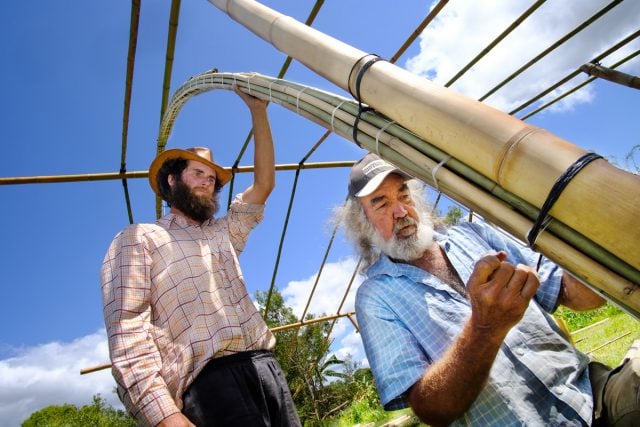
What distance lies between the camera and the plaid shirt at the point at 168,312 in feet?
5.27

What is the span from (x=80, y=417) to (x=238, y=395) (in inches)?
1119

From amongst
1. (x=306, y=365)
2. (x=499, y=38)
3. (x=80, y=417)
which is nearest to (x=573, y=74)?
(x=499, y=38)

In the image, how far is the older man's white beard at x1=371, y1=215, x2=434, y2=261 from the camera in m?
1.90

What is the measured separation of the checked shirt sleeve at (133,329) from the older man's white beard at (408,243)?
1222 millimetres

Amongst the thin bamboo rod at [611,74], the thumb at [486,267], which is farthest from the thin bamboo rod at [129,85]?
A: the thin bamboo rod at [611,74]

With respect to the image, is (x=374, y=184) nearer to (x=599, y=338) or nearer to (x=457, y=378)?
(x=457, y=378)

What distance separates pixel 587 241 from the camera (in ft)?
2.07

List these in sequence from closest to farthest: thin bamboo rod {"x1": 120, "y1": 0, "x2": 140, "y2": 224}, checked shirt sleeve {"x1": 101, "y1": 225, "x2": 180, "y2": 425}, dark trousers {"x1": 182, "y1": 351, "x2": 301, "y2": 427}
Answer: checked shirt sleeve {"x1": 101, "y1": 225, "x2": 180, "y2": 425} → dark trousers {"x1": 182, "y1": 351, "x2": 301, "y2": 427} → thin bamboo rod {"x1": 120, "y1": 0, "x2": 140, "y2": 224}

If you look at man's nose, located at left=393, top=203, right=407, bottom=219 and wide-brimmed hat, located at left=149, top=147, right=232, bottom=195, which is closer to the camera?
man's nose, located at left=393, top=203, right=407, bottom=219

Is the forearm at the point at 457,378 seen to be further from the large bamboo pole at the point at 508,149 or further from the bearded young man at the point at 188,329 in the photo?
the bearded young man at the point at 188,329

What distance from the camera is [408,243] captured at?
1.92 m

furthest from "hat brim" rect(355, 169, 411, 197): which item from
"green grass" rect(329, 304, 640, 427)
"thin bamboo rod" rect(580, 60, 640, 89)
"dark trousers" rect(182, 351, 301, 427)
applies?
"thin bamboo rod" rect(580, 60, 640, 89)

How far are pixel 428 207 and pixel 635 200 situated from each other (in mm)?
1861

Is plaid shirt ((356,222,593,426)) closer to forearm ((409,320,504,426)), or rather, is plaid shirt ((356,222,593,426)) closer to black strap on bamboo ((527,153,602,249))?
forearm ((409,320,504,426))
